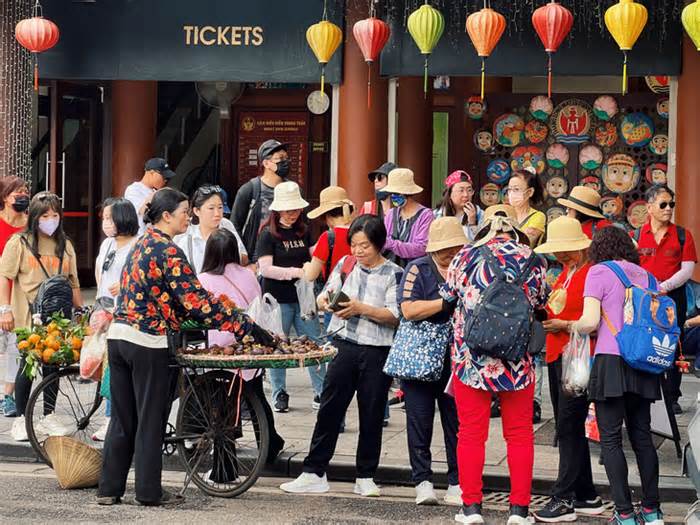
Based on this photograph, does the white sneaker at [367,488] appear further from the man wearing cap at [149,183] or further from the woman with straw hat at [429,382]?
the man wearing cap at [149,183]

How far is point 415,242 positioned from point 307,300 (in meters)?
0.94

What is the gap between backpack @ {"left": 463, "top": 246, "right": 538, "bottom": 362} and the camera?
6910 mm

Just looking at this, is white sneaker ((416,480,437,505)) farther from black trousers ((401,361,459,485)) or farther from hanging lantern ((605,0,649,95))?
hanging lantern ((605,0,649,95))

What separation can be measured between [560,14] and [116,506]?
6.47 m

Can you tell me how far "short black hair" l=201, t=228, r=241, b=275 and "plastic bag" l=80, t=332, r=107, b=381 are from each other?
2.75ft

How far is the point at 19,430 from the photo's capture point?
9.52 m

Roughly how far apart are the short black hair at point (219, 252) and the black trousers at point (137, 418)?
1129 mm

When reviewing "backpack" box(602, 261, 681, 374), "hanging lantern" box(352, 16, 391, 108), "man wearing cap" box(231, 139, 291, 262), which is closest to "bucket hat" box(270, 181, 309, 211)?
"man wearing cap" box(231, 139, 291, 262)

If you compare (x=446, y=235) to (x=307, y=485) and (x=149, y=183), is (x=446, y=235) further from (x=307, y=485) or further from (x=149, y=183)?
(x=149, y=183)

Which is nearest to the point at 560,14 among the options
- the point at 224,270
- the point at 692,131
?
the point at 692,131

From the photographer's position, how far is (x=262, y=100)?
1747cm

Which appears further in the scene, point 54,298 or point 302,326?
point 302,326

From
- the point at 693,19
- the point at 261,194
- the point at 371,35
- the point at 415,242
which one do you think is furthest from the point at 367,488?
the point at 371,35

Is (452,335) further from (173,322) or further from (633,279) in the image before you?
(173,322)
